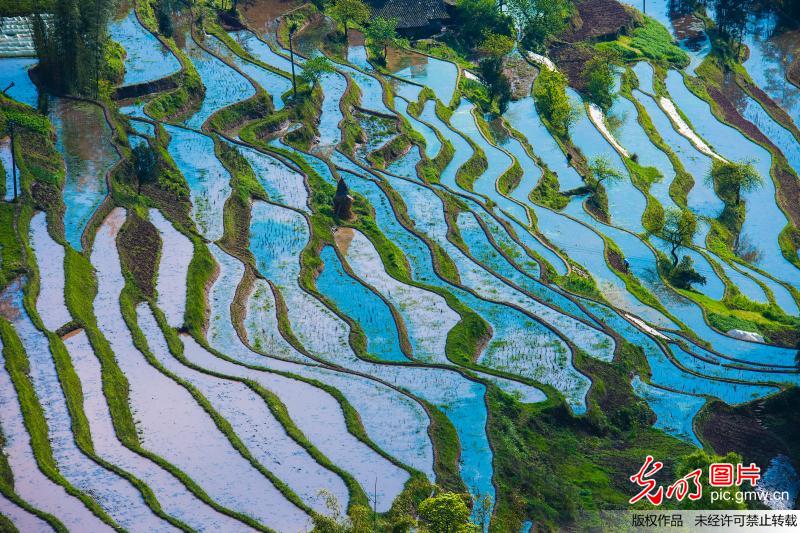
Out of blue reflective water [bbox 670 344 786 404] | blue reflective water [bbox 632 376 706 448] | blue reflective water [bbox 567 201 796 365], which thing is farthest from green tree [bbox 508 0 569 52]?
blue reflective water [bbox 632 376 706 448]

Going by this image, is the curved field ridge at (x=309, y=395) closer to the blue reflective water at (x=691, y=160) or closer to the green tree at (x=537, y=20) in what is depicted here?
the blue reflective water at (x=691, y=160)

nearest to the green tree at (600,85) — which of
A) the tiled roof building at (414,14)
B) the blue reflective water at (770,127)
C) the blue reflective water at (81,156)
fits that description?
the blue reflective water at (770,127)

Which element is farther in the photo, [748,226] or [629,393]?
[748,226]

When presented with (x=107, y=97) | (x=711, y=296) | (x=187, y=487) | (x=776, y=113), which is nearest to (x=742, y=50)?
(x=776, y=113)

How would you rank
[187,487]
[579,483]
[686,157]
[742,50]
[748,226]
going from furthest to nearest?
1. [742,50]
2. [686,157]
3. [748,226]
4. [579,483]
5. [187,487]

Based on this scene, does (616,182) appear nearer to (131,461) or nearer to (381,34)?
(381,34)

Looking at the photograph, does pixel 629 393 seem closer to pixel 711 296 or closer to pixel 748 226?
pixel 711 296
